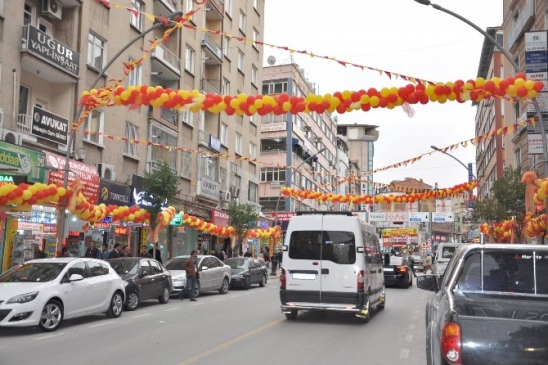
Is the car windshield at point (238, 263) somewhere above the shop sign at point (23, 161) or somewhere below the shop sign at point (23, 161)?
below

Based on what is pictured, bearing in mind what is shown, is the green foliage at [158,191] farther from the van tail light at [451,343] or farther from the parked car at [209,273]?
the van tail light at [451,343]

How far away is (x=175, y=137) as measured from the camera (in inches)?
1260

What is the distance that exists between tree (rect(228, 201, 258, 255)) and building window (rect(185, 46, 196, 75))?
855cm

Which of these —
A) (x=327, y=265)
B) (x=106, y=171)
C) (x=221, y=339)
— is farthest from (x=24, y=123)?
(x=221, y=339)

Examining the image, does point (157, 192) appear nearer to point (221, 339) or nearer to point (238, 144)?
point (221, 339)

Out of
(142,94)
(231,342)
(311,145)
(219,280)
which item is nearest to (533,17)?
(219,280)

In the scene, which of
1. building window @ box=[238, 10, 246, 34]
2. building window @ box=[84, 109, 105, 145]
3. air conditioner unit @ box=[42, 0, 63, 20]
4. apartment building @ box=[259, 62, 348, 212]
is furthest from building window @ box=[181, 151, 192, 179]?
apartment building @ box=[259, 62, 348, 212]

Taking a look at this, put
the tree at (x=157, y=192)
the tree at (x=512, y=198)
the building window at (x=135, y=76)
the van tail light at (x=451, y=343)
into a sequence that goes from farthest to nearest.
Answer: the building window at (x=135, y=76), the tree at (x=512, y=198), the tree at (x=157, y=192), the van tail light at (x=451, y=343)

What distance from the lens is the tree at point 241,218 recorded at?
3503cm

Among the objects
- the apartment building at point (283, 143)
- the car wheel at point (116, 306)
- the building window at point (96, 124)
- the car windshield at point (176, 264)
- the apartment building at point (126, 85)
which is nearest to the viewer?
the car wheel at point (116, 306)

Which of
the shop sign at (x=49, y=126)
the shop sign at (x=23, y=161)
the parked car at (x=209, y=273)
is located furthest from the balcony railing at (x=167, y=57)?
the parked car at (x=209, y=273)

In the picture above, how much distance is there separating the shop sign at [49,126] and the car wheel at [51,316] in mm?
9504

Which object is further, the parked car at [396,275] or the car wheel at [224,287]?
the parked car at [396,275]

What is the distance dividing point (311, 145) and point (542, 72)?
160 ft
